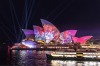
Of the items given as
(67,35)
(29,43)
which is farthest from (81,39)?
(29,43)

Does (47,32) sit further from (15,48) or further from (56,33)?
(15,48)

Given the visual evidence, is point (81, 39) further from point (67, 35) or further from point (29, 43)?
point (29, 43)

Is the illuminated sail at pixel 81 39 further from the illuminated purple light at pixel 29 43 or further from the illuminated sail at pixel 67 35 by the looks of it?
the illuminated purple light at pixel 29 43

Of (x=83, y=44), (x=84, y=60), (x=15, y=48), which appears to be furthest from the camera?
(x=83, y=44)

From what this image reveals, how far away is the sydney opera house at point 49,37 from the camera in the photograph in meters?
99.1

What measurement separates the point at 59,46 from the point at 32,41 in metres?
9.20

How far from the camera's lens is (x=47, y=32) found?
330 ft

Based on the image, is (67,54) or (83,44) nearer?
(67,54)

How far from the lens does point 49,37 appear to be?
104 meters

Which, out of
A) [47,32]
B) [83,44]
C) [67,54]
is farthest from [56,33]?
[67,54]

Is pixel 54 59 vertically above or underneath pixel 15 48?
underneath

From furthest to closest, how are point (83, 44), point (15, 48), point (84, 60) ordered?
point (83, 44) → point (15, 48) → point (84, 60)

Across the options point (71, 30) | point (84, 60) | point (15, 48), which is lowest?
point (84, 60)

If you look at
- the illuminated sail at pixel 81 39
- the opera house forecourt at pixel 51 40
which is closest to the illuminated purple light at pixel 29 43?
the opera house forecourt at pixel 51 40
